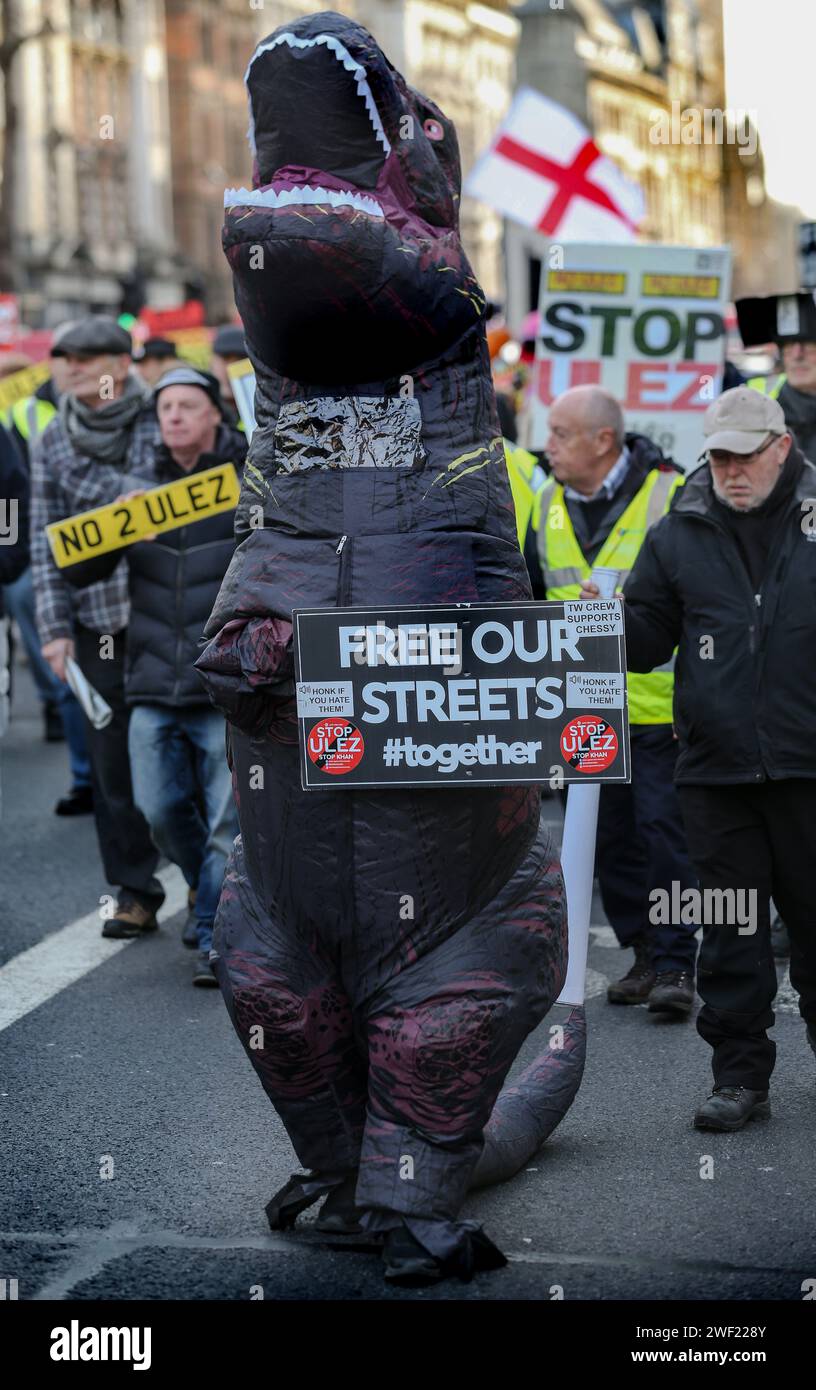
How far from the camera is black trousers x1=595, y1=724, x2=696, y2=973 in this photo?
22.1 feet

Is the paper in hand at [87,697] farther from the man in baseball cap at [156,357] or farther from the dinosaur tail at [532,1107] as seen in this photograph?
the man in baseball cap at [156,357]

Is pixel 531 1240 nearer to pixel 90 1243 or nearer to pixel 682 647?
pixel 90 1243

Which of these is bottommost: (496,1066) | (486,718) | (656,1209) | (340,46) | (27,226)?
(656,1209)

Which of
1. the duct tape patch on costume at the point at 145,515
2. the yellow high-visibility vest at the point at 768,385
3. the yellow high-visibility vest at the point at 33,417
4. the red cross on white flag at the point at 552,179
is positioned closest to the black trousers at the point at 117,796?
the duct tape patch on costume at the point at 145,515

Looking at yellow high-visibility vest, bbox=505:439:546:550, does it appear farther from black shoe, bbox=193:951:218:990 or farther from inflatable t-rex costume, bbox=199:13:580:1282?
inflatable t-rex costume, bbox=199:13:580:1282

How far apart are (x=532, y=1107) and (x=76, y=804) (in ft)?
18.5

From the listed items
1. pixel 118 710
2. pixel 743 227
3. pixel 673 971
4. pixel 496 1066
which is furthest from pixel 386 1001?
pixel 743 227

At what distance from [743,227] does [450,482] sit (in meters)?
121

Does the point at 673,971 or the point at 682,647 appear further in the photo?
the point at 673,971

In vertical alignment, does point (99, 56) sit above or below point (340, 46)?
above

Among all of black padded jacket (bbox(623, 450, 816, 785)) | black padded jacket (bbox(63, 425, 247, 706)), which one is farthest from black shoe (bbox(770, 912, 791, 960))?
black padded jacket (bbox(63, 425, 247, 706))

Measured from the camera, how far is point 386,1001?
429cm

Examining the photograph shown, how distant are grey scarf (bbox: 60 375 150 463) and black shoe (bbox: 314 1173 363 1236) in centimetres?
393

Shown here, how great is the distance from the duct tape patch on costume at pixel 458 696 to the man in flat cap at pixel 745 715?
1.25 m
